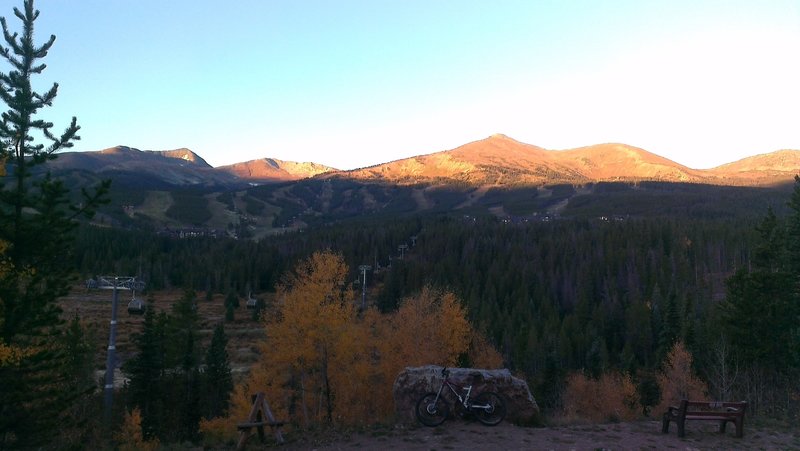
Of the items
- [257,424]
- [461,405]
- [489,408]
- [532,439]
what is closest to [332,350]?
[461,405]

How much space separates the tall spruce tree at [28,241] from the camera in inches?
764

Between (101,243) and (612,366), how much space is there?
15844 centimetres

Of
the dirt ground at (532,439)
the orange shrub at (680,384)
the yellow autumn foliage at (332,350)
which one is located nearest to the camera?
the dirt ground at (532,439)

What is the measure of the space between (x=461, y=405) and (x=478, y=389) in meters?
0.97

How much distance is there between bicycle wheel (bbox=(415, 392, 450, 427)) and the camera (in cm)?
1631

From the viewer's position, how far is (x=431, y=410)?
16406 mm

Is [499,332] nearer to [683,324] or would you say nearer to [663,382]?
[683,324]

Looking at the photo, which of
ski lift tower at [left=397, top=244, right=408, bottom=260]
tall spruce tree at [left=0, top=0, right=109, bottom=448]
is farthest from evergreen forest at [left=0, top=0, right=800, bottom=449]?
ski lift tower at [left=397, top=244, right=408, bottom=260]

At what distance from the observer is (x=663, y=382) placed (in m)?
55.3

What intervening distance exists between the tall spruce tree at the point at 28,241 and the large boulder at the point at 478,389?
1332cm

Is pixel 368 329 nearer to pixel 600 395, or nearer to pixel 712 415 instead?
pixel 712 415

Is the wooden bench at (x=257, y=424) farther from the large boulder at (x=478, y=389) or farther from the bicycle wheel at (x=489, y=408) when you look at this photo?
the bicycle wheel at (x=489, y=408)

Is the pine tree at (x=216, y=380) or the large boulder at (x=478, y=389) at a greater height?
the large boulder at (x=478, y=389)

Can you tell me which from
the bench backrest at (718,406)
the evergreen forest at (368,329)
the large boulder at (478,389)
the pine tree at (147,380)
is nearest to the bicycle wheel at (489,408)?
the large boulder at (478,389)
